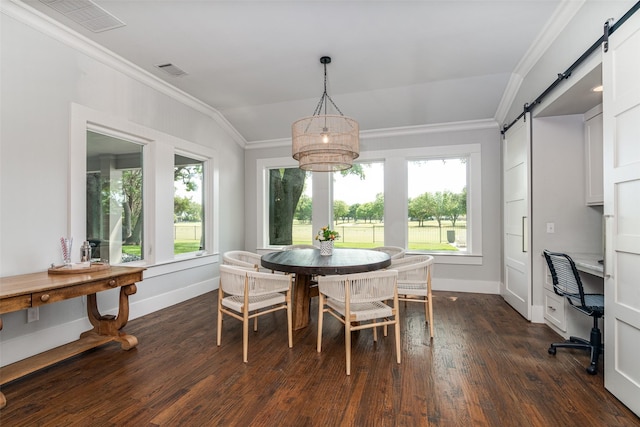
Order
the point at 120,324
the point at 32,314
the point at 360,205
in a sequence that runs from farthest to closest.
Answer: the point at 360,205 → the point at 120,324 → the point at 32,314

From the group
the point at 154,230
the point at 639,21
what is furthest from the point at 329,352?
the point at 639,21

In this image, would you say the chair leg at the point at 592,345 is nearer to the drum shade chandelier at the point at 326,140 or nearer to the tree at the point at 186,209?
the drum shade chandelier at the point at 326,140

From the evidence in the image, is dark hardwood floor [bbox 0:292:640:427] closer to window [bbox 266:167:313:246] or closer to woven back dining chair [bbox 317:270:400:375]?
woven back dining chair [bbox 317:270:400:375]

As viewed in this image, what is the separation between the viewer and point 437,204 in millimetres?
5137

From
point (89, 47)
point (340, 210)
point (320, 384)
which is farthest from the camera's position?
point (340, 210)

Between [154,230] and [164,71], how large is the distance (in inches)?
77.6

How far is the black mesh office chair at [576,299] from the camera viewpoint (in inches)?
95.0

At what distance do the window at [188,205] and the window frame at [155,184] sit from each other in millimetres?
86

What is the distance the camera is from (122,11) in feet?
8.65

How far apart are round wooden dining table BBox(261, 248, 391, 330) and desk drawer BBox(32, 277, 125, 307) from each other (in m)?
1.34

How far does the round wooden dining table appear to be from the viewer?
2770 mm

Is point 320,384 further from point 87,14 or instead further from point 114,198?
point 87,14

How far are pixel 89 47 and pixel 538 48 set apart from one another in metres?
4.58

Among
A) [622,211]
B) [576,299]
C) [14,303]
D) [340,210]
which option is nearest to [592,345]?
[576,299]
